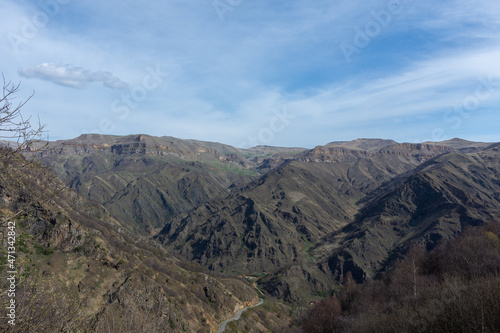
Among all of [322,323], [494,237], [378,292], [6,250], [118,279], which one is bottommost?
[322,323]

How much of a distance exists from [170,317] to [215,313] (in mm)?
29852

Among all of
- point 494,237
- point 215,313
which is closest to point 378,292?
point 494,237

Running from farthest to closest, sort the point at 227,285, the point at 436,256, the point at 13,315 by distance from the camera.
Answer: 1. the point at 227,285
2. the point at 436,256
3. the point at 13,315

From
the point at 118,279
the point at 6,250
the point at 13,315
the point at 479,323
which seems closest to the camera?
the point at 13,315

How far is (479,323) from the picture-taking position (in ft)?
76.5

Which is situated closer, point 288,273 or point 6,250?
point 6,250

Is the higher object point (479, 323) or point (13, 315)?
point (13, 315)

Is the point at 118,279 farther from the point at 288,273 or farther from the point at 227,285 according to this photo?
the point at 288,273

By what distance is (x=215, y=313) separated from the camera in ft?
330

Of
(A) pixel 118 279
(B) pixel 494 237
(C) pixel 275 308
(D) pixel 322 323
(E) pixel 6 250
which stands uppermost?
(E) pixel 6 250

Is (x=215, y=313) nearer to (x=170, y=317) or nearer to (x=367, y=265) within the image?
(x=170, y=317)

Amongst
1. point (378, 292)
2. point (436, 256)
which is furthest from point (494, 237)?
point (378, 292)

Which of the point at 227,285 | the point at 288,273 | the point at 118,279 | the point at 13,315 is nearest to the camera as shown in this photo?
the point at 13,315

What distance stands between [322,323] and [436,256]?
36503 mm
